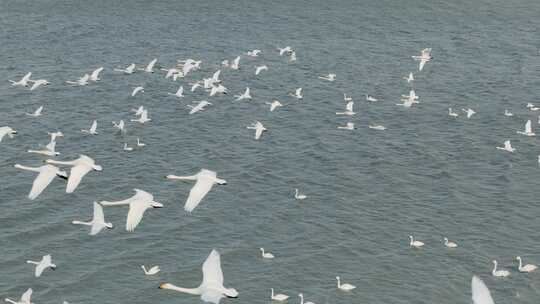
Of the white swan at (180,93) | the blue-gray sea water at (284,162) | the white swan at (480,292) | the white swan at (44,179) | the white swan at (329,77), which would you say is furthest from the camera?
the white swan at (329,77)

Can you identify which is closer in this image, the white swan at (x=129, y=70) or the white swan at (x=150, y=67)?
the white swan at (x=129, y=70)

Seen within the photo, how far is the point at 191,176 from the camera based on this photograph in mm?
51438

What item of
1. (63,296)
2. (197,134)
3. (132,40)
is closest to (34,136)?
(197,134)

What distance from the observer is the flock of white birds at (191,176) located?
35656 millimetres

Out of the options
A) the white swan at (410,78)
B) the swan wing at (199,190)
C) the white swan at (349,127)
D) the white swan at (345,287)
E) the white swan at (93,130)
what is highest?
the swan wing at (199,190)

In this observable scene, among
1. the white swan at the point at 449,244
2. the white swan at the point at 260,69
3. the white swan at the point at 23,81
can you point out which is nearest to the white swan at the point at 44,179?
the white swan at the point at 449,244

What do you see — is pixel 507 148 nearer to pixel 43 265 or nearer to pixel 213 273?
pixel 43 265

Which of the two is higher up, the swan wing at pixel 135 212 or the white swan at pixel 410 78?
the swan wing at pixel 135 212

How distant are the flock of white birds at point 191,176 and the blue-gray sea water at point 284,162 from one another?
2.43 ft

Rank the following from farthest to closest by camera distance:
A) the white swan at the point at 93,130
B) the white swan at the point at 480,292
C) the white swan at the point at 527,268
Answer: the white swan at the point at 93,130
the white swan at the point at 527,268
the white swan at the point at 480,292

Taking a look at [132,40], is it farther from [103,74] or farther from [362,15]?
[362,15]

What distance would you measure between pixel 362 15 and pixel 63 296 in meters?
76.2

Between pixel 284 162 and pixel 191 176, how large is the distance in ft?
44.8

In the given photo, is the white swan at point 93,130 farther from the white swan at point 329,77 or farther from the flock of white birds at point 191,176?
the white swan at point 329,77
